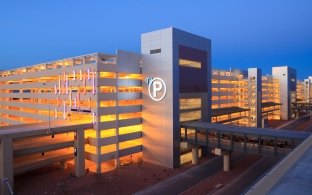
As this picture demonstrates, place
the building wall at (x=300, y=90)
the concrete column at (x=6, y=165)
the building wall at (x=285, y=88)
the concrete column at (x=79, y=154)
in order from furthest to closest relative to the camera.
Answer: the building wall at (x=300, y=90) → the building wall at (x=285, y=88) → the concrete column at (x=79, y=154) → the concrete column at (x=6, y=165)

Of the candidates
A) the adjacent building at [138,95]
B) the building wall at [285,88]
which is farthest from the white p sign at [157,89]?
the building wall at [285,88]

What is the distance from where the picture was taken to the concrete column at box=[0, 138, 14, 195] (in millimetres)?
36375

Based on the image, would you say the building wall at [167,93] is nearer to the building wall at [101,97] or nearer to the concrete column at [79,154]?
the building wall at [101,97]

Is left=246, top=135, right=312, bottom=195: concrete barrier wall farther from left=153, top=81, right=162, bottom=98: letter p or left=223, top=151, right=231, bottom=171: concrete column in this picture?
left=153, top=81, right=162, bottom=98: letter p

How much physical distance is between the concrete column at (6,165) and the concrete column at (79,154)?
11.1m

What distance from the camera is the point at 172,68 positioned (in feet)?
166

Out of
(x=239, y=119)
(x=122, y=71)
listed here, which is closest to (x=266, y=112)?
(x=239, y=119)

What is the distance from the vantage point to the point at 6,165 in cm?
3678

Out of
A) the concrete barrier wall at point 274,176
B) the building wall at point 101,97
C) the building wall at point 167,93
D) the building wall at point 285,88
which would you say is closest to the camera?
the concrete barrier wall at point 274,176

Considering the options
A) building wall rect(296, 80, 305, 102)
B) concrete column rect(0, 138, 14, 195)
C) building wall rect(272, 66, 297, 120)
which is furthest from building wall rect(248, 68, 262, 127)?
building wall rect(296, 80, 305, 102)

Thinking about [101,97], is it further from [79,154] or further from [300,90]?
[300,90]

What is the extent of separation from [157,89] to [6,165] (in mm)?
30450

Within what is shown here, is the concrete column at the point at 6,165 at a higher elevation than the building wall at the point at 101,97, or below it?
below

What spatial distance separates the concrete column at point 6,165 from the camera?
119 ft
